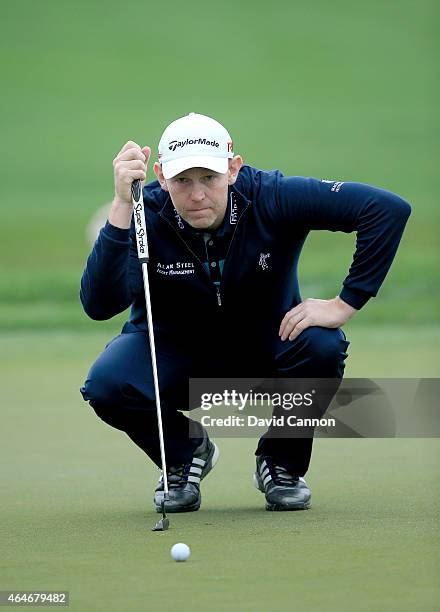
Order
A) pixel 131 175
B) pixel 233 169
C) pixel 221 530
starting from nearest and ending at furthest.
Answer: pixel 221 530 < pixel 131 175 < pixel 233 169

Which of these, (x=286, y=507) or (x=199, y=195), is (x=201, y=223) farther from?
(x=286, y=507)

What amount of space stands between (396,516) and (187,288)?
1.25 m

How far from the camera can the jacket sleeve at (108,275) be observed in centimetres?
565

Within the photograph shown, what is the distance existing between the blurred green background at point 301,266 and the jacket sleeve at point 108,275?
2.69 feet

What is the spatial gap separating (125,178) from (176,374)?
3.08 ft

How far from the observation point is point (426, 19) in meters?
32.1

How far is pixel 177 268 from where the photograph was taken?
5938 mm

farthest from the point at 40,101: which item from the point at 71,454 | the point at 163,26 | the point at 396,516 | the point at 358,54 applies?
the point at 396,516

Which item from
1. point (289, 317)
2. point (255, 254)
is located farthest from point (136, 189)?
point (289, 317)

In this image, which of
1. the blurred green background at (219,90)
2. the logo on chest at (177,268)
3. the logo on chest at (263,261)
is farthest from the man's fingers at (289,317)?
the blurred green background at (219,90)

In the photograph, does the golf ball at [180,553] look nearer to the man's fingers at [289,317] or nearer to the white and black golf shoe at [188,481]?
the white and black golf shoe at [188,481]

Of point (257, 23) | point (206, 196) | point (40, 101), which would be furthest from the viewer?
point (257, 23)

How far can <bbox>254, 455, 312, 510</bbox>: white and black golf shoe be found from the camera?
19.3ft

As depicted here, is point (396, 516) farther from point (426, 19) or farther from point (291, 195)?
point (426, 19)
